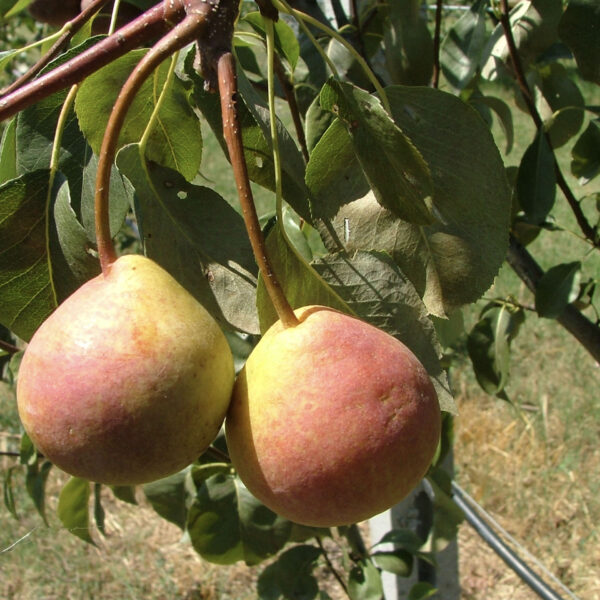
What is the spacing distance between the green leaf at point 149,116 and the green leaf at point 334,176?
0.14 meters

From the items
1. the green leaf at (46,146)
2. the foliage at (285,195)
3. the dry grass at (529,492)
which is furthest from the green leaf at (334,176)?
the dry grass at (529,492)

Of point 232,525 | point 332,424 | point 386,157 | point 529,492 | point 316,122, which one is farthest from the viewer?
point 529,492

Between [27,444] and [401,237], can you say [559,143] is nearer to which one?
[401,237]

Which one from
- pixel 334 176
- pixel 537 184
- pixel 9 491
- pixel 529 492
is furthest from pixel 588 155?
pixel 529 492

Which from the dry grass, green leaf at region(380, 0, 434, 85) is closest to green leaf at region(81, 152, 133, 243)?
green leaf at region(380, 0, 434, 85)

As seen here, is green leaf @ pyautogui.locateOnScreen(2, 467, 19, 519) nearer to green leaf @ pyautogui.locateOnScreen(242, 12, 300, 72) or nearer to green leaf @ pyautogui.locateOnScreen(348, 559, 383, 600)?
green leaf @ pyautogui.locateOnScreen(348, 559, 383, 600)

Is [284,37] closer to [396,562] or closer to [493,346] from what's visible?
[493,346]

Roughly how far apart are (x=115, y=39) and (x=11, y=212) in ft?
0.75

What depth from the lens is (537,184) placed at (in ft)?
3.67

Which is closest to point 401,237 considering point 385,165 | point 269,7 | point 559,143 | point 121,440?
Result: point 385,165

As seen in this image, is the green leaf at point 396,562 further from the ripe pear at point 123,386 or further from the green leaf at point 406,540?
the ripe pear at point 123,386

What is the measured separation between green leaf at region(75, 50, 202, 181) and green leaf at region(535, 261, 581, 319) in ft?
2.11

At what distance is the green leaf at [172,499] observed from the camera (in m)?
1.30

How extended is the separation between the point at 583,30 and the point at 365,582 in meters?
0.98
